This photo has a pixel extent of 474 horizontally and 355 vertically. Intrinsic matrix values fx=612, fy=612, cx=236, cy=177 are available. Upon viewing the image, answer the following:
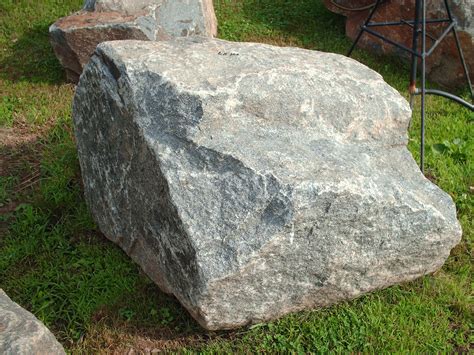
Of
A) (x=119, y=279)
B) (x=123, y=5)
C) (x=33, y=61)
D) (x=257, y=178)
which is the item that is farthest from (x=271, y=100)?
(x=33, y=61)

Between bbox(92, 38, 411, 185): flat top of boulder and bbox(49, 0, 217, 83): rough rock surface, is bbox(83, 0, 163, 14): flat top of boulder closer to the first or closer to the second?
bbox(49, 0, 217, 83): rough rock surface

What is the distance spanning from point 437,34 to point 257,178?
354 centimetres

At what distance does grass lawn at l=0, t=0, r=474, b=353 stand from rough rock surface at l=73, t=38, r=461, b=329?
140mm

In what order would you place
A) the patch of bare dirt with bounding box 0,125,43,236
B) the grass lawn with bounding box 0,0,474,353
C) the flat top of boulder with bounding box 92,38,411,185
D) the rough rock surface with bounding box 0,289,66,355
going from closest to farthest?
the rough rock surface with bounding box 0,289,66,355, the flat top of boulder with bounding box 92,38,411,185, the grass lawn with bounding box 0,0,474,353, the patch of bare dirt with bounding box 0,125,43,236

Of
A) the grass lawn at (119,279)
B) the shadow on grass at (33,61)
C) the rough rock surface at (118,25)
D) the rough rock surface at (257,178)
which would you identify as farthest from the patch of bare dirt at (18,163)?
the rough rock surface at (257,178)

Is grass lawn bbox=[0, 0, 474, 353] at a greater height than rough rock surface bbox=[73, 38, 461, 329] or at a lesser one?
lesser

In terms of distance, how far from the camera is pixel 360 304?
320 cm

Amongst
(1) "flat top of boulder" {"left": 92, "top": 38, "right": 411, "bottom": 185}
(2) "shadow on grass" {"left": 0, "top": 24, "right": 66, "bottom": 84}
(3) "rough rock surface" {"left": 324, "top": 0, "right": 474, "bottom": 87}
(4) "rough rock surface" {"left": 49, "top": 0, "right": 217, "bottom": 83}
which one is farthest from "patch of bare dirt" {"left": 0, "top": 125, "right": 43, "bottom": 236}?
(3) "rough rock surface" {"left": 324, "top": 0, "right": 474, "bottom": 87}

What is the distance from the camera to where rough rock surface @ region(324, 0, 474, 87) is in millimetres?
5320

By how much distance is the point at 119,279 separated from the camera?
3447 millimetres

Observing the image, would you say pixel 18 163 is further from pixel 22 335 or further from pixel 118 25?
pixel 22 335

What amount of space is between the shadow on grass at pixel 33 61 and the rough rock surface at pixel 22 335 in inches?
142

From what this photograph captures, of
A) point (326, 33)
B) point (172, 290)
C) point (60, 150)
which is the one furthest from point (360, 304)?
point (326, 33)

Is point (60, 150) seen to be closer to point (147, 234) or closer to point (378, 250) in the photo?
point (147, 234)
